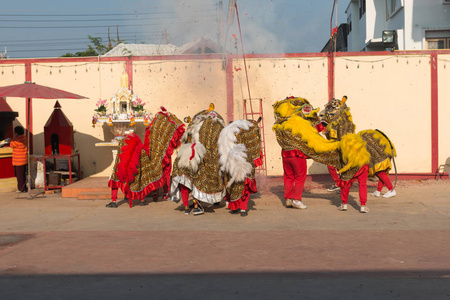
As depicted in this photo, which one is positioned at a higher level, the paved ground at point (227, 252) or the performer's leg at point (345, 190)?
the performer's leg at point (345, 190)

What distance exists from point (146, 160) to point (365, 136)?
396cm

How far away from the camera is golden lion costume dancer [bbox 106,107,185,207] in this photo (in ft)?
29.7

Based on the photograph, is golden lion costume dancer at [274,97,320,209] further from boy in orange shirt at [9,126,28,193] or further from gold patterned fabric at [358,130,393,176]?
boy in orange shirt at [9,126,28,193]

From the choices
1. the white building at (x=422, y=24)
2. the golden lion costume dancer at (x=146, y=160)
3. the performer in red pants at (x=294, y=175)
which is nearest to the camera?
the performer in red pants at (x=294, y=175)

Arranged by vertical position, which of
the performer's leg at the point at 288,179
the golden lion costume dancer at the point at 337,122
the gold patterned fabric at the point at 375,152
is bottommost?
the performer's leg at the point at 288,179

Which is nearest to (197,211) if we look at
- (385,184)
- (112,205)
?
(112,205)

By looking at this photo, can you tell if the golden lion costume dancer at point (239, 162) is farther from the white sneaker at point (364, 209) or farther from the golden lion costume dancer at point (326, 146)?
the white sneaker at point (364, 209)

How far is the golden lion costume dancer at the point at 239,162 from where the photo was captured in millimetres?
7945

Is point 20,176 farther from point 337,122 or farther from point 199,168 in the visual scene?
point 337,122

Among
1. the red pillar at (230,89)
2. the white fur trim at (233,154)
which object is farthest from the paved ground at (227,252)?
the red pillar at (230,89)

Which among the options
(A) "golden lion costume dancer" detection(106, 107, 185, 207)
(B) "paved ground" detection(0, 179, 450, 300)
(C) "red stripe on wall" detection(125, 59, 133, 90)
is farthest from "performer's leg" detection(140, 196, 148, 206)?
(C) "red stripe on wall" detection(125, 59, 133, 90)

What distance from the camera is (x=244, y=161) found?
7.95 m

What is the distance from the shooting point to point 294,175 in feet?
28.7

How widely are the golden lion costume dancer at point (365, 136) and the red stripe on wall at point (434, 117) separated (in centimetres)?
288
